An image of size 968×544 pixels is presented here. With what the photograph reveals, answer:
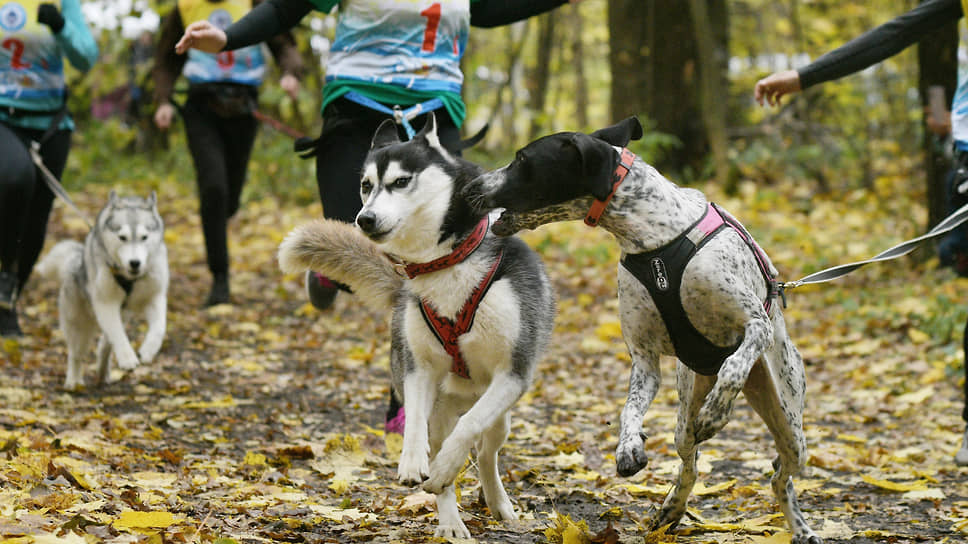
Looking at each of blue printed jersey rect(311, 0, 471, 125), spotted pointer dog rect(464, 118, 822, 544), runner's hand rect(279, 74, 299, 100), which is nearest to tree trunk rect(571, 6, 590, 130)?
runner's hand rect(279, 74, 299, 100)

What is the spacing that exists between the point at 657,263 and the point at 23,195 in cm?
474

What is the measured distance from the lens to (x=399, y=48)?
4035 millimetres

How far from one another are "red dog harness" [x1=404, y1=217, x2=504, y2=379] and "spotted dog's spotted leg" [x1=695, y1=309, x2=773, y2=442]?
82cm

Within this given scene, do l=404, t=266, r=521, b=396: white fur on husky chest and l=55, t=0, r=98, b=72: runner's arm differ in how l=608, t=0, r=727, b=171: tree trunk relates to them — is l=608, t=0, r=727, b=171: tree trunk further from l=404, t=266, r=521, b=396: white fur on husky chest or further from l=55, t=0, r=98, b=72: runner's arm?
l=404, t=266, r=521, b=396: white fur on husky chest

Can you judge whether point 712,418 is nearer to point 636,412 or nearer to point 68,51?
point 636,412

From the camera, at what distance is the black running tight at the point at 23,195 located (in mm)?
5902

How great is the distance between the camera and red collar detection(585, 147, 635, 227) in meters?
2.87

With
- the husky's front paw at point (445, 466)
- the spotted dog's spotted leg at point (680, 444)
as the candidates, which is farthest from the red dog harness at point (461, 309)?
the spotted dog's spotted leg at point (680, 444)

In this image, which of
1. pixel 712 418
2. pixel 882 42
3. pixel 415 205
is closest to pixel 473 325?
pixel 415 205

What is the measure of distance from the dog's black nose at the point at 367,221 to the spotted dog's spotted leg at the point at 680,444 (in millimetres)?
1213

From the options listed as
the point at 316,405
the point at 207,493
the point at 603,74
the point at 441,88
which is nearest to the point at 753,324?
the point at 441,88

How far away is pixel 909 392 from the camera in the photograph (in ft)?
19.7

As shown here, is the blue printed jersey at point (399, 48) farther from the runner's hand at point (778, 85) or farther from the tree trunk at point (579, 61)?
the tree trunk at point (579, 61)

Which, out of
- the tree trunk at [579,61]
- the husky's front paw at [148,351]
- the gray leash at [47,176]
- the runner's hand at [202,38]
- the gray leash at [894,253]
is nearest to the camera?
the gray leash at [894,253]
